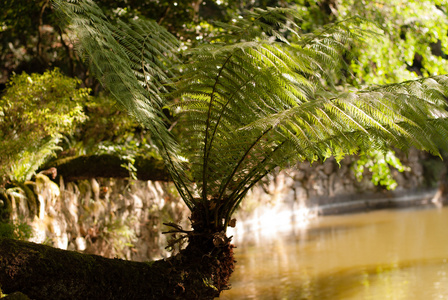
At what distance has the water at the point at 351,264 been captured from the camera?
3.56m

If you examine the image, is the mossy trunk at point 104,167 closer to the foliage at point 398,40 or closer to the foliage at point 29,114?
the foliage at point 29,114

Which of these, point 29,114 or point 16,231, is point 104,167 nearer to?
point 29,114

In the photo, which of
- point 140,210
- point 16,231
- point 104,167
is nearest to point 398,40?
point 140,210

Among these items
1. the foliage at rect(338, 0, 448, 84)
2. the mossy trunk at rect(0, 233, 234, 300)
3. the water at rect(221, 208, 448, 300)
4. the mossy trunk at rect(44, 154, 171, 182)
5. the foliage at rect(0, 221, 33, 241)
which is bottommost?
the water at rect(221, 208, 448, 300)

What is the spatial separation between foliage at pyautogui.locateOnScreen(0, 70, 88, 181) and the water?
6.82 ft

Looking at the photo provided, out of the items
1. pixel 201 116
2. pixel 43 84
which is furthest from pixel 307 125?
pixel 43 84

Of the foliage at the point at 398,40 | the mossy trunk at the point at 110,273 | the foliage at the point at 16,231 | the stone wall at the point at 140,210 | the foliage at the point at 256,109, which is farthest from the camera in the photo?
the foliage at the point at 398,40

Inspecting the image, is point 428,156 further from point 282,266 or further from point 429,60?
point 282,266

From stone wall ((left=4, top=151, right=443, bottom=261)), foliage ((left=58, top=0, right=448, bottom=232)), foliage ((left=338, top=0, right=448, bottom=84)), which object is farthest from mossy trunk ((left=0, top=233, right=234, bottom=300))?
foliage ((left=338, top=0, right=448, bottom=84))

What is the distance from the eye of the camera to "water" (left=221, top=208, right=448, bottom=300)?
3.56 m

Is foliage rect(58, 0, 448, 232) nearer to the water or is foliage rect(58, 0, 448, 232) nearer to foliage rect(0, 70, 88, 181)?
foliage rect(0, 70, 88, 181)

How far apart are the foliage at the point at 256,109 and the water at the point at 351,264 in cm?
154

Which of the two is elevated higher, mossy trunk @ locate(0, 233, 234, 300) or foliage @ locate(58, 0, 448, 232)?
foliage @ locate(58, 0, 448, 232)

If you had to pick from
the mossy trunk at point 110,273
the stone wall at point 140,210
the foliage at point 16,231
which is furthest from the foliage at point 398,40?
the foliage at point 16,231
